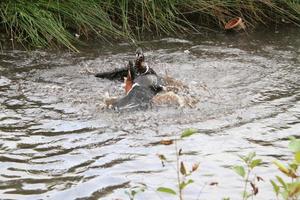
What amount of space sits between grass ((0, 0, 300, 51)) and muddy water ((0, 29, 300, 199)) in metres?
0.32

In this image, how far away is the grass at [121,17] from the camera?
22.7 feet

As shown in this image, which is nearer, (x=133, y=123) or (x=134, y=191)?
(x=134, y=191)

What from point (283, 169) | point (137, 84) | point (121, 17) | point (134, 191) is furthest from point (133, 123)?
point (121, 17)

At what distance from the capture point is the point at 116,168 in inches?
147

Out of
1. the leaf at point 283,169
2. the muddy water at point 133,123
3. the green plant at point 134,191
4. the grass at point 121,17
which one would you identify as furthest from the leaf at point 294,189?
the grass at point 121,17

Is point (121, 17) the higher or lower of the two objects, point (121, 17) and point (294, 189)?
the higher

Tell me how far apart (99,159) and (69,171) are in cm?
26

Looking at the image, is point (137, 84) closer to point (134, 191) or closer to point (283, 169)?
point (134, 191)

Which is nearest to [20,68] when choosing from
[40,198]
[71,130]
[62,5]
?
[62,5]

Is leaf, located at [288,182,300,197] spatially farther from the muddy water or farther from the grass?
the grass

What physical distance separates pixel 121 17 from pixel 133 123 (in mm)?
3329

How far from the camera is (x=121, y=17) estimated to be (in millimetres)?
7613

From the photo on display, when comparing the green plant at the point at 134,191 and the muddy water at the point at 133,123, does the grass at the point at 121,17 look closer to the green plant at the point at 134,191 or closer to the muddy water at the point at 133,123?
the muddy water at the point at 133,123

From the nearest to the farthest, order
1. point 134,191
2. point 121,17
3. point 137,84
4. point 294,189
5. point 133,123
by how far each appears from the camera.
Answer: point 294,189 < point 134,191 < point 133,123 < point 137,84 < point 121,17
